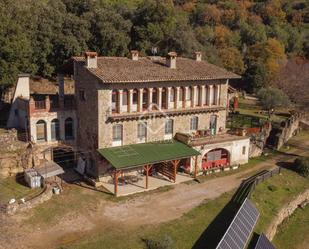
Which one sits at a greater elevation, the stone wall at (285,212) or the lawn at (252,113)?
the lawn at (252,113)

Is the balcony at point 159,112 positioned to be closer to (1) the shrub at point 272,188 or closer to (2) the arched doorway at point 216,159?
(2) the arched doorway at point 216,159

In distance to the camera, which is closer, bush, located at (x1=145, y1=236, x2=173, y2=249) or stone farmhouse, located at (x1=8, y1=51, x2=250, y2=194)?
bush, located at (x1=145, y1=236, x2=173, y2=249)

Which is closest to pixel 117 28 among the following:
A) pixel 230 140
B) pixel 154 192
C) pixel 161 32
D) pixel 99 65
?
pixel 161 32

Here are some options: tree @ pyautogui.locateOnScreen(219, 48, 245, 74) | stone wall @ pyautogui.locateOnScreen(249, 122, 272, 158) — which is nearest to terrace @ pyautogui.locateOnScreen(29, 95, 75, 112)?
stone wall @ pyautogui.locateOnScreen(249, 122, 272, 158)

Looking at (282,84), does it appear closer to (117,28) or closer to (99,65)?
(117,28)

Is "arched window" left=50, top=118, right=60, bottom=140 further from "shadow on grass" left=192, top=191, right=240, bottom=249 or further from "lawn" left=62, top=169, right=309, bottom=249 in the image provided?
"shadow on grass" left=192, top=191, right=240, bottom=249

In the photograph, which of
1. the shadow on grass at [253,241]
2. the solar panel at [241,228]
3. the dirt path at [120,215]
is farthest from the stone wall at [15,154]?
the shadow on grass at [253,241]
